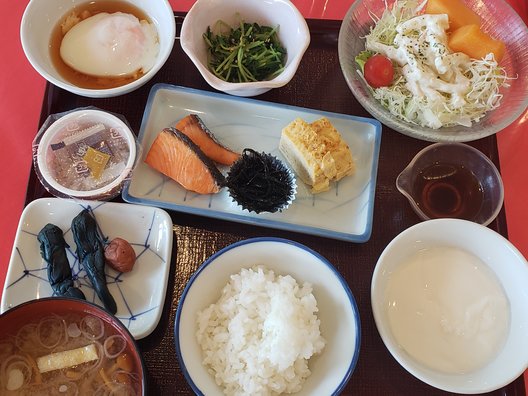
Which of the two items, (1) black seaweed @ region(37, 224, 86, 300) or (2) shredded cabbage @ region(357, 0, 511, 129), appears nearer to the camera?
(1) black seaweed @ region(37, 224, 86, 300)

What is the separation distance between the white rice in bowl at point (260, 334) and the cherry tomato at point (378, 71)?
867mm

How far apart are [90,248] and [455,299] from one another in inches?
49.1

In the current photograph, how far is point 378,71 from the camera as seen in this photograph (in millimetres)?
1936

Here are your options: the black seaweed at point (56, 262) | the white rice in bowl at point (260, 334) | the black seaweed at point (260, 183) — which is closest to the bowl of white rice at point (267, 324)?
the white rice in bowl at point (260, 334)

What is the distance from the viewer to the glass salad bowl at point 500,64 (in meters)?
1.89

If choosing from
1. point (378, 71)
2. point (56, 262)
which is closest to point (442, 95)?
point (378, 71)

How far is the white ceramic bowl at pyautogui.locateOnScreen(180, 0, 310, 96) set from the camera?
1.83m

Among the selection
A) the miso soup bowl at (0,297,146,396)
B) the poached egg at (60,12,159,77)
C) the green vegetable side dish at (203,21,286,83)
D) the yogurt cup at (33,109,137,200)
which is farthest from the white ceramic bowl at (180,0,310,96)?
the miso soup bowl at (0,297,146,396)

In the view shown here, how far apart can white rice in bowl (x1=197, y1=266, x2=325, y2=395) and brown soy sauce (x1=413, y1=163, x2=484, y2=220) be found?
0.60 m

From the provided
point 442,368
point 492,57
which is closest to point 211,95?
point 492,57

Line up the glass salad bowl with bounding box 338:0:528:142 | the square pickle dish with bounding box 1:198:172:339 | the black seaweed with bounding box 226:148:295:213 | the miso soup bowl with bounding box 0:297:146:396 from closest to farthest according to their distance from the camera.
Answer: the miso soup bowl with bounding box 0:297:146:396 → the square pickle dish with bounding box 1:198:172:339 → the black seaweed with bounding box 226:148:295:213 → the glass salad bowl with bounding box 338:0:528:142

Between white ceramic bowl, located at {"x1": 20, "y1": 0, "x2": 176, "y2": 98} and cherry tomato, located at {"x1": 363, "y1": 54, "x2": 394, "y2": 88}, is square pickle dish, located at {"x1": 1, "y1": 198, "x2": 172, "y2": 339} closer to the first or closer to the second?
white ceramic bowl, located at {"x1": 20, "y1": 0, "x2": 176, "y2": 98}

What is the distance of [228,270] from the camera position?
63.9 inches

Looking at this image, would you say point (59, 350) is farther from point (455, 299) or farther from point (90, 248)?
point (455, 299)
